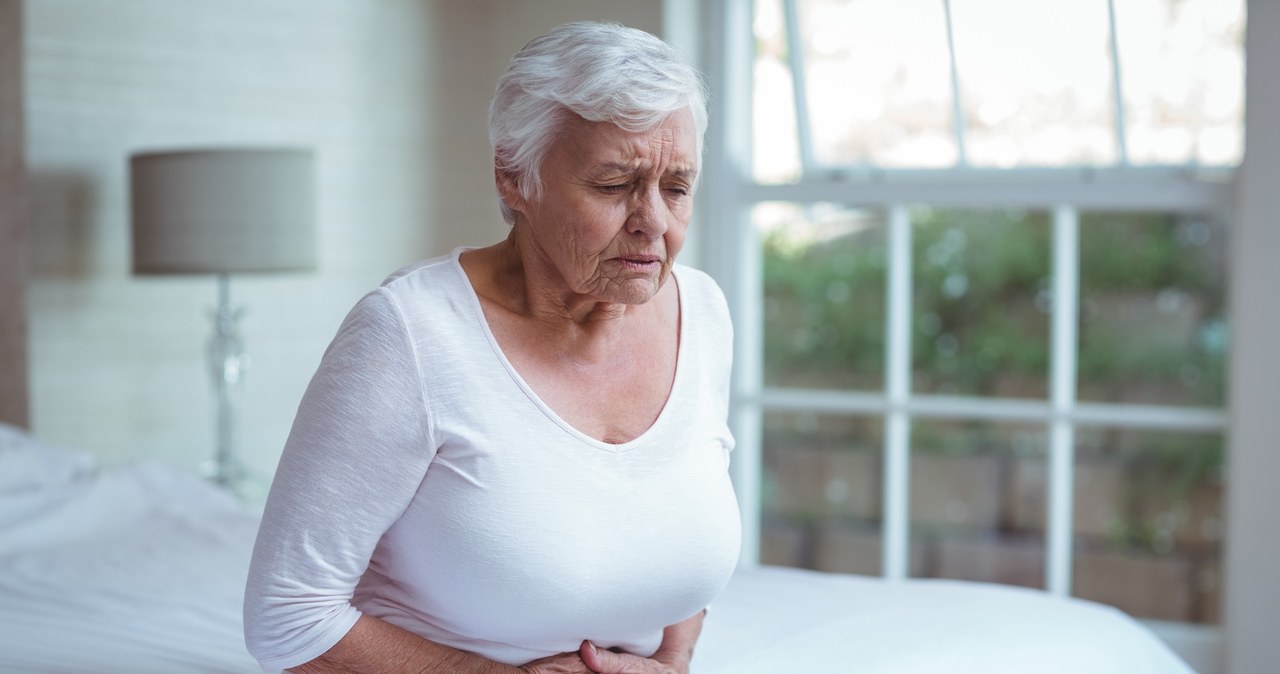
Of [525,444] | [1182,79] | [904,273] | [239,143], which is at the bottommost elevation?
[525,444]

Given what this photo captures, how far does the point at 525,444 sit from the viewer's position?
56.4 inches

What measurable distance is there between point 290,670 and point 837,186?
103 inches

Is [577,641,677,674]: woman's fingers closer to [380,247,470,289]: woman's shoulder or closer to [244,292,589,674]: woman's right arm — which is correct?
[244,292,589,674]: woman's right arm

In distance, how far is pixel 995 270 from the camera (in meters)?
3.65

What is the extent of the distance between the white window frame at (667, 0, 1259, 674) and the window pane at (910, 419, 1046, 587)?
66 millimetres

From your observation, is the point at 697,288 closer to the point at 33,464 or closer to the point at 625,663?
the point at 625,663

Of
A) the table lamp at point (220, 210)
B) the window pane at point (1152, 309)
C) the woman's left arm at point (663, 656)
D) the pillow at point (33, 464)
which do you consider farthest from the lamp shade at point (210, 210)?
the window pane at point (1152, 309)

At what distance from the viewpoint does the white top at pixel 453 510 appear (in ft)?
4.43

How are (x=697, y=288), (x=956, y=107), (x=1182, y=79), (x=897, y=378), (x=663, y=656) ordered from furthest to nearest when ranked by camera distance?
(x=897, y=378)
(x=956, y=107)
(x=1182, y=79)
(x=697, y=288)
(x=663, y=656)

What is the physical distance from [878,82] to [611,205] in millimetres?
2419

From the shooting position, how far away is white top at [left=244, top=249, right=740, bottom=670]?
1.35 meters

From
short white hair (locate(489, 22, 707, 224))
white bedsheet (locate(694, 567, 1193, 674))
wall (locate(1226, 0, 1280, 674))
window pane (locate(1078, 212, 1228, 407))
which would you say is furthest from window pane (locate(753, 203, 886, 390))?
short white hair (locate(489, 22, 707, 224))

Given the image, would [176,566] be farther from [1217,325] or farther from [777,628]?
[1217,325]

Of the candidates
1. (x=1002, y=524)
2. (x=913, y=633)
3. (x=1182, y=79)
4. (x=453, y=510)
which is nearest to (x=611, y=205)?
(x=453, y=510)
